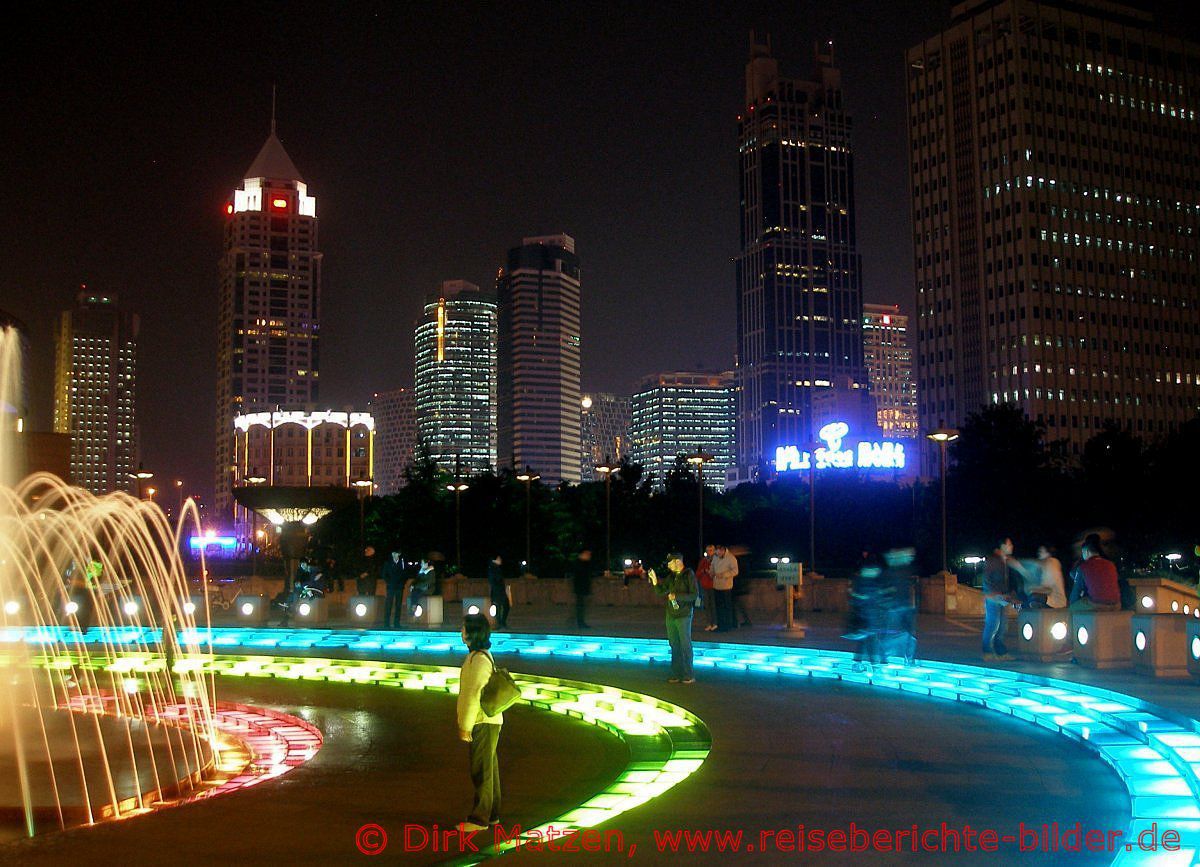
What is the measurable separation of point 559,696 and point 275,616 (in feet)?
57.1

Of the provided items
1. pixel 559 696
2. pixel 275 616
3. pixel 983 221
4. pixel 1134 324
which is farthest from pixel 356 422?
pixel 559 696

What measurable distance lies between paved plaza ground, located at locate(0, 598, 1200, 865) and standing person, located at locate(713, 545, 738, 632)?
838 cm

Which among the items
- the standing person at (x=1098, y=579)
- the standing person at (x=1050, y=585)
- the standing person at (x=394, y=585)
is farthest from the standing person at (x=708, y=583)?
the standing person at (x=1098, y=579)

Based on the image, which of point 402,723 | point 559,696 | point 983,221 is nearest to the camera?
point 402,723

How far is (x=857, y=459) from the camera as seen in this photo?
112 m

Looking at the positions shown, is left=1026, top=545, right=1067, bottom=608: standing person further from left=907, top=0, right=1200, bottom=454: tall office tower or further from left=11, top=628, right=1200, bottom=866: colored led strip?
left=907, top=0, right=1200, bottom=454: tall office tower

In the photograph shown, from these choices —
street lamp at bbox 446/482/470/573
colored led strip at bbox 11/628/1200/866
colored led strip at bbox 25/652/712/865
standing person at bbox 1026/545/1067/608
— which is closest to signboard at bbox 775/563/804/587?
colored led strip at bbox 11/628/1200/866

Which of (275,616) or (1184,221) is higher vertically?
(1184,221)

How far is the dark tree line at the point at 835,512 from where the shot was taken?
7144cm

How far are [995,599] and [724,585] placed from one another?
7449mm

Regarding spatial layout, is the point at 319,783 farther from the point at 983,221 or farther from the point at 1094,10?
the point at 1094,10

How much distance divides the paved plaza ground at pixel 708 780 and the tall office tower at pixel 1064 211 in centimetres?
16121

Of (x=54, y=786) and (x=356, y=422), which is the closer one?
(x=54, y=786)

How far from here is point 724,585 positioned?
26859 millimetres
